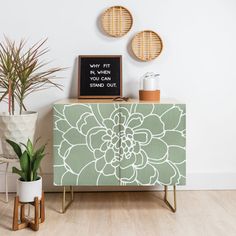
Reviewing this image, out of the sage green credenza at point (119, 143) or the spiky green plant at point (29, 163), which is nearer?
the spiky green plant at point (29, 163)

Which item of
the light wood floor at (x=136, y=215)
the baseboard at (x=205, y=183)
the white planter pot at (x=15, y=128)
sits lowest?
the light wood floor at (x=136, y=215)

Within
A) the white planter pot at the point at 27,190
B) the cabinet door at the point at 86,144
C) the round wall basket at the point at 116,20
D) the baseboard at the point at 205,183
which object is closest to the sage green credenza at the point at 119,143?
the cabinet door at the point at 86,144

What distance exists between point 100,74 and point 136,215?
108 centimetres

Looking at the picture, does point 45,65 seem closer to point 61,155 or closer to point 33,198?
point 61,155

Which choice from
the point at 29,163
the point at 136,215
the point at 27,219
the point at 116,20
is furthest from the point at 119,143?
the point at 116,20

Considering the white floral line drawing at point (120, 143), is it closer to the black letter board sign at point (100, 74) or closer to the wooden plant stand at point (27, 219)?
the wooden plant stand at point (27, 219)

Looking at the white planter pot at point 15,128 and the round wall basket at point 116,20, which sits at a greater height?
the round wall basket at point 116,20

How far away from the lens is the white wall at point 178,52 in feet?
9.78

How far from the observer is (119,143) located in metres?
2.59

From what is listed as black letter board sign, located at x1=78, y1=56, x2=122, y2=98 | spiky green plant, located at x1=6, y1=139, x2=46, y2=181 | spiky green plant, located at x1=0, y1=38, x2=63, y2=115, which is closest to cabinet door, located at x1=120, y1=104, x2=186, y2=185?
black letter board sign, located at x1=78, y1=56, x2=122, y2=98

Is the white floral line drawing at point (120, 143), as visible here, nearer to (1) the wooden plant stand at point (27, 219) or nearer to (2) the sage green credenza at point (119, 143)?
(2) the sage green credenza at point (119, 143)

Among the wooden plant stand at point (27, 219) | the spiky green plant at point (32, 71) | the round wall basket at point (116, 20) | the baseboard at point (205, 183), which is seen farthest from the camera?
the baseboard at point (205, 183)

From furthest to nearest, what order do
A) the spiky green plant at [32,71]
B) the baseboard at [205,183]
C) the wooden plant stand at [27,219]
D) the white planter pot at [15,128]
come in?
the baseboard at [205,183] < the spiky green plant at [32,71] < the white planter pot at [15,128] < the wooden plant stand at [27,219]

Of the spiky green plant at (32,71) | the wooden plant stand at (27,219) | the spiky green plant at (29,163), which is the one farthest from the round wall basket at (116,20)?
the wooden plant stand at (27,219)
